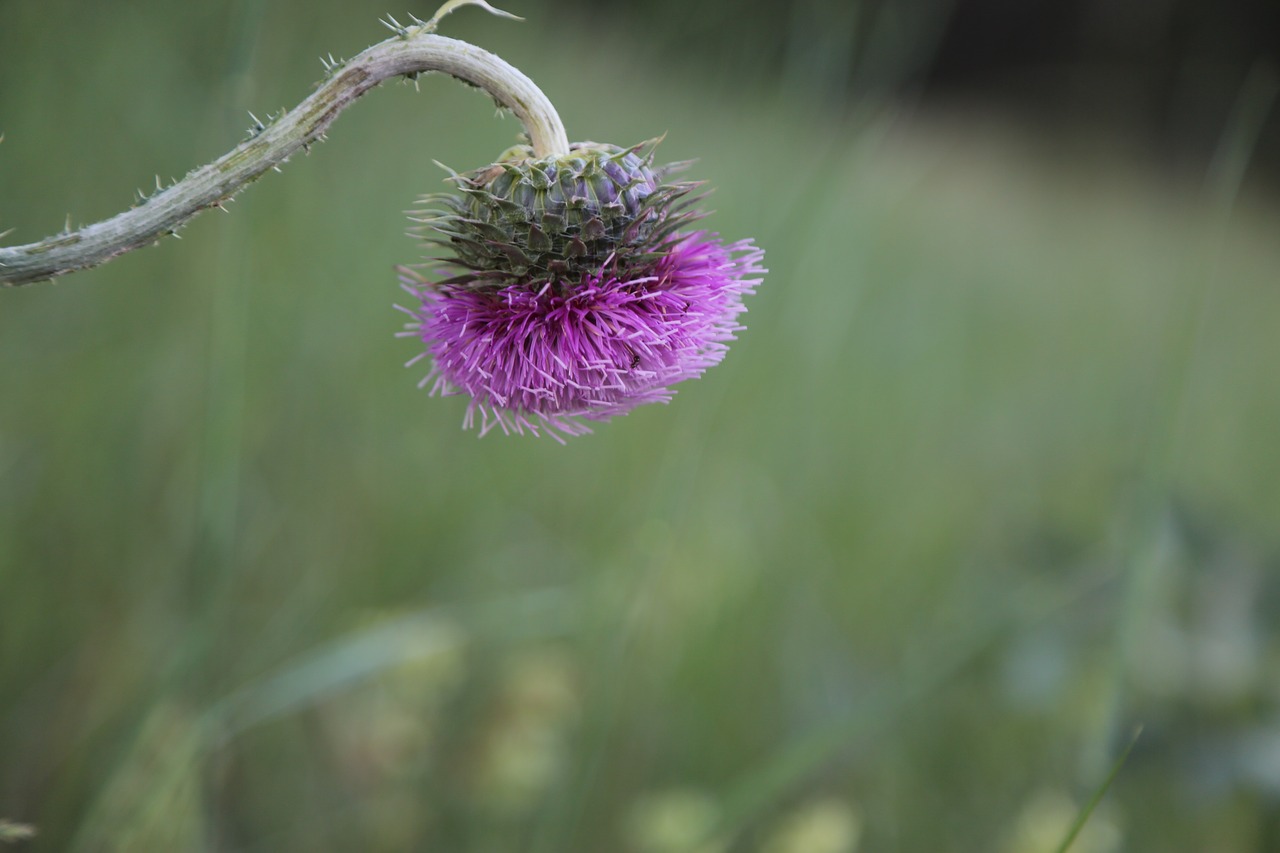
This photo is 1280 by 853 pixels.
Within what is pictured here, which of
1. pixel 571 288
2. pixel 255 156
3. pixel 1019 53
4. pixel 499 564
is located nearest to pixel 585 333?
pixel 571 288

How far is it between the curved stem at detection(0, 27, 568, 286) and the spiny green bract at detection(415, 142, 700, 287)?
0.31 ft

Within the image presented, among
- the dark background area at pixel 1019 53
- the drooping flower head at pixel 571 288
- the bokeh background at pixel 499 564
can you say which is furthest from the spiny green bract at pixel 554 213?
the dark background area at pixel 1019 53

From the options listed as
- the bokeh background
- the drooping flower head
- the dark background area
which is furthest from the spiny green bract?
the dark background area

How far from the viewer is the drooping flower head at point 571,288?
2.82 feet

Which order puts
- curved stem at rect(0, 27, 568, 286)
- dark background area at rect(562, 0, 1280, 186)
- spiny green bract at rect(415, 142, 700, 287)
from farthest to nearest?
dark background area at rect(562, 0, 1280, 186) < spiny green bract at rect(415, 142, 700, 287) < curved stem at rect(0, 27, 568, 286)

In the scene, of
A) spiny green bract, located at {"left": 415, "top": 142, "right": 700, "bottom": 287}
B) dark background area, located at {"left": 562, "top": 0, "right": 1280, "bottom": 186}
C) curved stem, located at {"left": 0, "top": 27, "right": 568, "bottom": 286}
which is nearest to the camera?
curved stem, located at {"left": 0, "top": 27, "right": 568, "bottom": 286}

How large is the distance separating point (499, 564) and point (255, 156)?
50.1 inches

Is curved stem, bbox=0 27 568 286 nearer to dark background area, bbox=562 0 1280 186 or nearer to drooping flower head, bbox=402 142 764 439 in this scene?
drooping flower head, bbox=402 142 764 439

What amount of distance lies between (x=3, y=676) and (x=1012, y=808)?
1723 mm

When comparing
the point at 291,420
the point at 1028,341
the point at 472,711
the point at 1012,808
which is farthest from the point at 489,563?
the point at 1028,341

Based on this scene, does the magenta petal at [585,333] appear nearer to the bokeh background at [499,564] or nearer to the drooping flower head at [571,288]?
the drooping flower head at [571,288]

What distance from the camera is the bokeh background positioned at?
4.17 feet

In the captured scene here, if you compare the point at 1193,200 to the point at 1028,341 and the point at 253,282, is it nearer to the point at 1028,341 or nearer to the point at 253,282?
the point at 1028,341

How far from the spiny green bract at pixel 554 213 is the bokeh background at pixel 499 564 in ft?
1.14
